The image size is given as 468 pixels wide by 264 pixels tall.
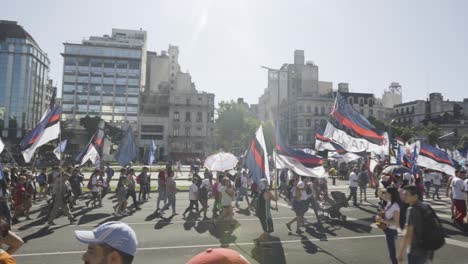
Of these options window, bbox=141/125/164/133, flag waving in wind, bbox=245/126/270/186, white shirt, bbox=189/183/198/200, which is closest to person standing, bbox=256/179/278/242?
flag waving in wind, bbox=245/126/270/186

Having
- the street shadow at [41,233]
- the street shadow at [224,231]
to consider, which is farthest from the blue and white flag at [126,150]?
the street shadow at [224,231]

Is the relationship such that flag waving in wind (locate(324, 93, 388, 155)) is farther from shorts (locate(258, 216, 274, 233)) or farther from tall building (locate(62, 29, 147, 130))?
tall building (locate(62, 29, 147, 130))

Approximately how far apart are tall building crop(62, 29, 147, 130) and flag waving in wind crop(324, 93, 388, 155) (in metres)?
75.1

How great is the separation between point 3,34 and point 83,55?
3261 centimetres

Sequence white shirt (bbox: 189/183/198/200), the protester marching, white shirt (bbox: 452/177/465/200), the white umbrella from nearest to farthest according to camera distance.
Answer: the protester marching < white shirt (bbox: 452/177/465/200) < white shirt (bbox: 189/183/198/200) < the white umbrella

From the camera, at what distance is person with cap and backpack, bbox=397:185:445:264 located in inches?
203

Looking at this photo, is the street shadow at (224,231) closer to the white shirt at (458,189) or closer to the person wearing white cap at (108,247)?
the person wearing white cap at (108,247)

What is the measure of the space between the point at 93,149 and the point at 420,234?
59.1 feet

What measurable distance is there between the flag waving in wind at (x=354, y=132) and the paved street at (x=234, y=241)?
2.93 m

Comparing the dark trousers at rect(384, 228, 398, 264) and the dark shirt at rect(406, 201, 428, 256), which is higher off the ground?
the dark shirt at rect(406, 201, 428, 256)

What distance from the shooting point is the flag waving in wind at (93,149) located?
18609 millimetres

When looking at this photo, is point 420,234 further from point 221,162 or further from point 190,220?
point 221,162

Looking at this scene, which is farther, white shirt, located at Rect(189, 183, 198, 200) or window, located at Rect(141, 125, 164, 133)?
window, located at Rect(141, 125, 164, 133)

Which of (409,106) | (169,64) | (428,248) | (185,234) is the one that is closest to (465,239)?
(428,248)
